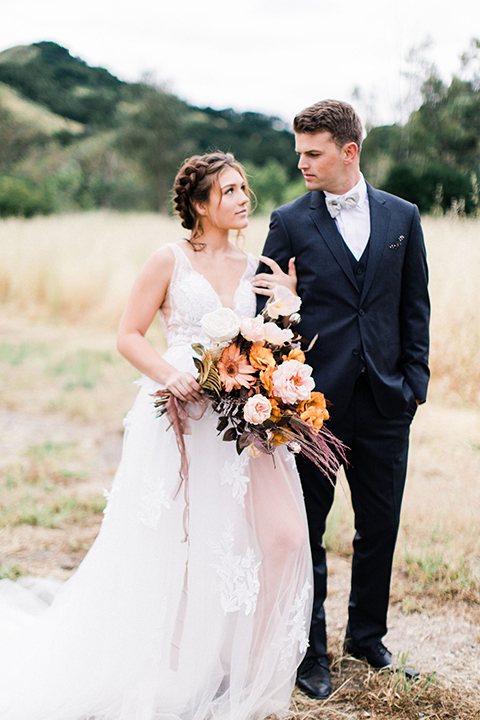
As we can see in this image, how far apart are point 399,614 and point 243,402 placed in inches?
69.3

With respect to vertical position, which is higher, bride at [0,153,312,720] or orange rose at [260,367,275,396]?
orange rose at [260,367,275,396]

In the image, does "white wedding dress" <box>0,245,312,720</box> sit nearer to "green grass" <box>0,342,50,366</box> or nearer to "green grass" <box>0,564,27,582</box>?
"green grass" <box>0,564,27,582</box>

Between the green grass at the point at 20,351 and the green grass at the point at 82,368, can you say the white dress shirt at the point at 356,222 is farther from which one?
the green grass at the point at 20,351

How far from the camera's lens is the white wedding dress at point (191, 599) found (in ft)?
7.38

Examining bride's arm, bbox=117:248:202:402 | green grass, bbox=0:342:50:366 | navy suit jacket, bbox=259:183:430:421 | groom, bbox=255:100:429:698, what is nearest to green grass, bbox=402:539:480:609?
groom, bbox=255:100:429:698

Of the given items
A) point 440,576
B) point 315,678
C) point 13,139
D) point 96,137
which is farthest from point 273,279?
point 96,137

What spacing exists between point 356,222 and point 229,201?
0.52 m

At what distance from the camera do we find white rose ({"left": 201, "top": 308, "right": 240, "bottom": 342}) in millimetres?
2023

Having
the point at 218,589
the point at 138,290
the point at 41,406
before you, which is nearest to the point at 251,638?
the point at 218,589

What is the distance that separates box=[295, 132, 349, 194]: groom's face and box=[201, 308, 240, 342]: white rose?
0.70 metres

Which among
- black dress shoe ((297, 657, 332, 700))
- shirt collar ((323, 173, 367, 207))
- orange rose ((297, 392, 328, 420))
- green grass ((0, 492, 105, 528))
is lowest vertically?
black dress shoe ((297, 657, 332, 700))

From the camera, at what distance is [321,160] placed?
240 centimetres

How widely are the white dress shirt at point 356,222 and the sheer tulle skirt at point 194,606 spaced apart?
86 centimetres

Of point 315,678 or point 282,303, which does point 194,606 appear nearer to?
point 315,678
